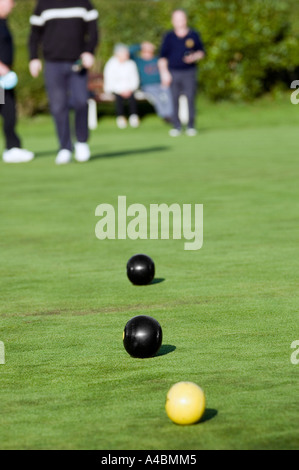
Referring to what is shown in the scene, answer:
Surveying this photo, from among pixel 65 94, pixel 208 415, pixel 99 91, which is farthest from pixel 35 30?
pixel 99 91

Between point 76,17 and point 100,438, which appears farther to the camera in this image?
point 76,17

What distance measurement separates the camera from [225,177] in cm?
1216

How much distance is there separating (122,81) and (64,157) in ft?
31.8

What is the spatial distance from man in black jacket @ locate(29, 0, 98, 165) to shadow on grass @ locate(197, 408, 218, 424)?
33.3 feet

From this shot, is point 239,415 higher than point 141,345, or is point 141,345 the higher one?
point 141,345

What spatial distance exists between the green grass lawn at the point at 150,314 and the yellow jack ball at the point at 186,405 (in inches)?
1.4

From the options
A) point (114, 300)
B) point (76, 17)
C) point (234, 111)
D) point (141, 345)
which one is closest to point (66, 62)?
point (76, 17)

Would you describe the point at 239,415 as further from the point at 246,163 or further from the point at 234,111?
the point at 234,111

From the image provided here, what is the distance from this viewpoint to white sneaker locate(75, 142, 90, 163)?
14469mm

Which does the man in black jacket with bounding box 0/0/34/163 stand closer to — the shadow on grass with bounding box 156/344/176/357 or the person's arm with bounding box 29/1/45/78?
the person's arm with bounding box 29/1/45/78

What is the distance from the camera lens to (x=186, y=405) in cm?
349

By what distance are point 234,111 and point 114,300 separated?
20.0m

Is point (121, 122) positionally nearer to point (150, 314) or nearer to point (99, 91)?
point (99, 91)
